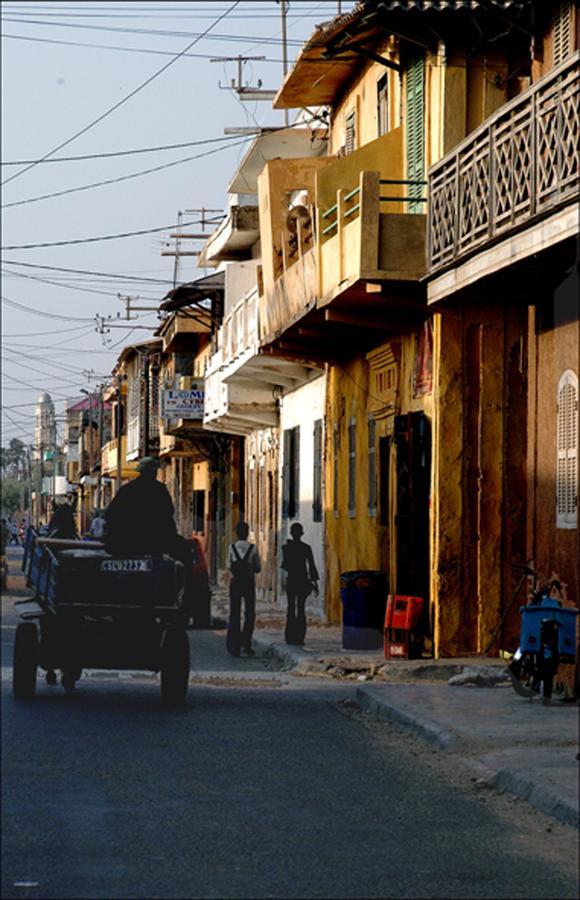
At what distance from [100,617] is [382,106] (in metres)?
12.9

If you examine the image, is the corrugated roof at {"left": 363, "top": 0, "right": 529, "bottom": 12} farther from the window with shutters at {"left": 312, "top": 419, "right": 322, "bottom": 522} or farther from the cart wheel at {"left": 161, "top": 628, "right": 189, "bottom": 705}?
the window with shutters at {"left": 312, "top": 419, "right": 322, "bottom": 522}

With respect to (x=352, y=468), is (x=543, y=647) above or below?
below

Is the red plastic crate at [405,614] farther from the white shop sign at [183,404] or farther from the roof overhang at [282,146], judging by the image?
the white shop sign at [183,404]

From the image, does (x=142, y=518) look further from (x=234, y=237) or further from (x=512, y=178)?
(x=234, y=237)

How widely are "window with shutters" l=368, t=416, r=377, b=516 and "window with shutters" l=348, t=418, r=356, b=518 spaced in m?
1.39

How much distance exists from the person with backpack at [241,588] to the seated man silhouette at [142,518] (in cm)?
825

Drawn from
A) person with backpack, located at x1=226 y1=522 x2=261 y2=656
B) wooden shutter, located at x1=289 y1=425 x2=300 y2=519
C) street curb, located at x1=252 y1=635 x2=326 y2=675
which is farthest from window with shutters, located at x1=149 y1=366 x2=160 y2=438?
person with backpack, located at x1=226 y1=522 x2=261 y2=656

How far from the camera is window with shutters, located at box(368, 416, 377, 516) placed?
85.3 ft

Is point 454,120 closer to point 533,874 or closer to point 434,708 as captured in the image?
point 434,708

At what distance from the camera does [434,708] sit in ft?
48.6

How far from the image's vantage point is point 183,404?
49.3 metres

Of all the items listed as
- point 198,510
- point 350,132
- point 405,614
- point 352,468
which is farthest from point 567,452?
point 198,510

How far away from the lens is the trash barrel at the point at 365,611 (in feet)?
72.7

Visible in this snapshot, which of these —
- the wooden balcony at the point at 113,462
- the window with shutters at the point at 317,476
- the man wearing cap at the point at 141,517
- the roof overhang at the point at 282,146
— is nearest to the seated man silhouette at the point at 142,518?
the man wearing cap at the point at 141,517
